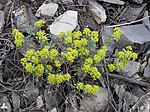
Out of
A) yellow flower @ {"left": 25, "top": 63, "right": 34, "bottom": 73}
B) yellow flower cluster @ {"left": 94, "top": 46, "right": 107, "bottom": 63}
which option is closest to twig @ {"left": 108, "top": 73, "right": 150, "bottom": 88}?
yellow flower cluster @ {"left": 94, "top": 46, "right": 107, "bottom": 63}

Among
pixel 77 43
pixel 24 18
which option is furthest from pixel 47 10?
pixel 77 43

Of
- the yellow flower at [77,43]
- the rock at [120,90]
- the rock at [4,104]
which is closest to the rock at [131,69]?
the rock at [120,90]

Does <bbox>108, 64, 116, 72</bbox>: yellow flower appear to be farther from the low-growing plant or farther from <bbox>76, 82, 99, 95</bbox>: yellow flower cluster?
<bbox>76, 82, 99, 95</bbox>: yellow flower cluster

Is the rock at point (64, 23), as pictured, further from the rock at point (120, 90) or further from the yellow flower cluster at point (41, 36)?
the rock at point (120, 90)

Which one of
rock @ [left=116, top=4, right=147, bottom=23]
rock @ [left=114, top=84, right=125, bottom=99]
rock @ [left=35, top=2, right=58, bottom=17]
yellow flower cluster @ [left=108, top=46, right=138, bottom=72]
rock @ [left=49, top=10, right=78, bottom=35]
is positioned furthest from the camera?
rock @ [left=116, top=4, right=147, bottom=23]

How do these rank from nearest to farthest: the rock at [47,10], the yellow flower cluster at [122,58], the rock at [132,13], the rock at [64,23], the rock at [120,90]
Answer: the yellow flower cluster at [122,58]
the rock at [120,90]
the rock at [64,23]
the rock at [47,10]
the rock at [132,13]

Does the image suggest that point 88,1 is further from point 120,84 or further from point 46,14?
point 120,84
